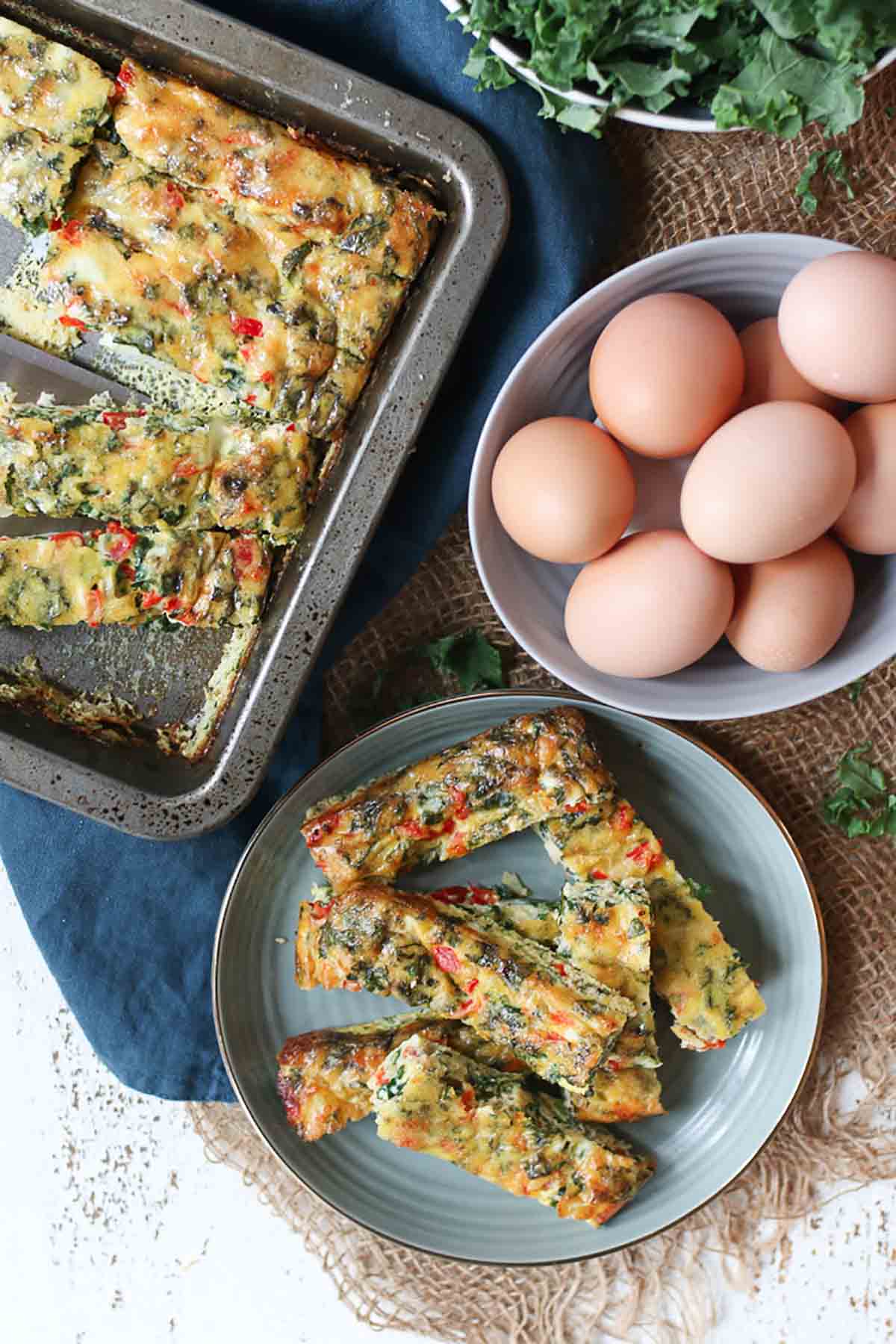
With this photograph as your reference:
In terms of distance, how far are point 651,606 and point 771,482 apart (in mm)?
207

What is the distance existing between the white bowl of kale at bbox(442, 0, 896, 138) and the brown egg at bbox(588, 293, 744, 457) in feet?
0.73

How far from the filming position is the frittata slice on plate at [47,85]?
158cm

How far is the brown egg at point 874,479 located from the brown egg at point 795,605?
0.05 m

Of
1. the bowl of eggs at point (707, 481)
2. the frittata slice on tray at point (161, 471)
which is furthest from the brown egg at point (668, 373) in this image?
the frittata slice on tray at point (161, 471)

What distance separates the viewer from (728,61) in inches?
57.7

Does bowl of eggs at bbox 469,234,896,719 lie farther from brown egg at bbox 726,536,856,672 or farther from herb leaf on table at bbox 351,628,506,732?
herb leaf on table at bbox 351,628,506,732

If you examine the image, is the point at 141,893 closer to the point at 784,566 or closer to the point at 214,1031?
the point at 214,1031

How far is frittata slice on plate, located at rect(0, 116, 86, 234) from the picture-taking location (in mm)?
1599

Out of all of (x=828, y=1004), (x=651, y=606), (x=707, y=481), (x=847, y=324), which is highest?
(x=847, y=324)

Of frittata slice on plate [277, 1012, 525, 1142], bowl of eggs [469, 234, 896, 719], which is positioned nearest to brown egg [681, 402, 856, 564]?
bowl of eggs [469, 234, 896, 719]

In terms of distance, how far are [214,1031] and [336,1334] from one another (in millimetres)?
593

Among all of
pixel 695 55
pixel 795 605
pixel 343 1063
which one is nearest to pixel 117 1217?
pixel 343 1063

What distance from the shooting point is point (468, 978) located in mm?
1756

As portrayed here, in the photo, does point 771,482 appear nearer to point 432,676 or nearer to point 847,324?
point 847,324
